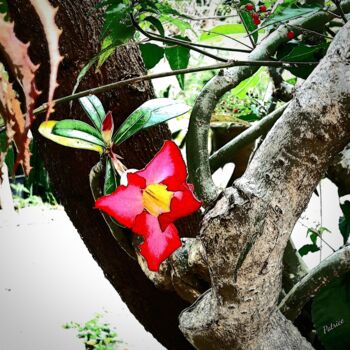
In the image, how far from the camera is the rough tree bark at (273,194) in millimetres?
398

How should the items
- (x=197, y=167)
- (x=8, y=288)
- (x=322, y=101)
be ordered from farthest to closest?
(x=8, y=288)
(x=197, y=167)
(x=322, y=101)

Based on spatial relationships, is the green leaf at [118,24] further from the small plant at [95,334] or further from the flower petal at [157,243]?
the small plant at [95,334]

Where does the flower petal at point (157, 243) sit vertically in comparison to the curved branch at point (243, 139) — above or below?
below

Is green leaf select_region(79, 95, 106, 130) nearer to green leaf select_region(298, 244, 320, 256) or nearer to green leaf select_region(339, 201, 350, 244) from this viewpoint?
green leaf select_region(339, 201, 350, 244)

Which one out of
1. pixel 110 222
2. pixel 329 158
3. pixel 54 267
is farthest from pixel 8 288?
pixel 329 158

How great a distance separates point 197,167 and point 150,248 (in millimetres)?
231

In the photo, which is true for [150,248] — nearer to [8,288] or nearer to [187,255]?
[187,255]

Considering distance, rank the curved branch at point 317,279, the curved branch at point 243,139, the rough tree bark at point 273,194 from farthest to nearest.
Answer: the curved branch at point 243,139 → the curved branch at point 317,279 → the rough tree bark at point 273,194

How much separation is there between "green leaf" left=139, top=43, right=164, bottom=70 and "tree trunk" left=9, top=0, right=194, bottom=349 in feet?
0.10

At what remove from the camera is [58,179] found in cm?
73

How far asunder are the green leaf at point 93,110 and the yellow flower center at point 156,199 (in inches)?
4.7

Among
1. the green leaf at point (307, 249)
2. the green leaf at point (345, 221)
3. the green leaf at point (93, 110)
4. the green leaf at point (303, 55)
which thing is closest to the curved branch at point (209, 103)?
the green leaf at point (303, 55)

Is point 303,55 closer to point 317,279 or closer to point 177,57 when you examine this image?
point 177,57

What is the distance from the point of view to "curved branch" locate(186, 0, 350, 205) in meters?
0.65
